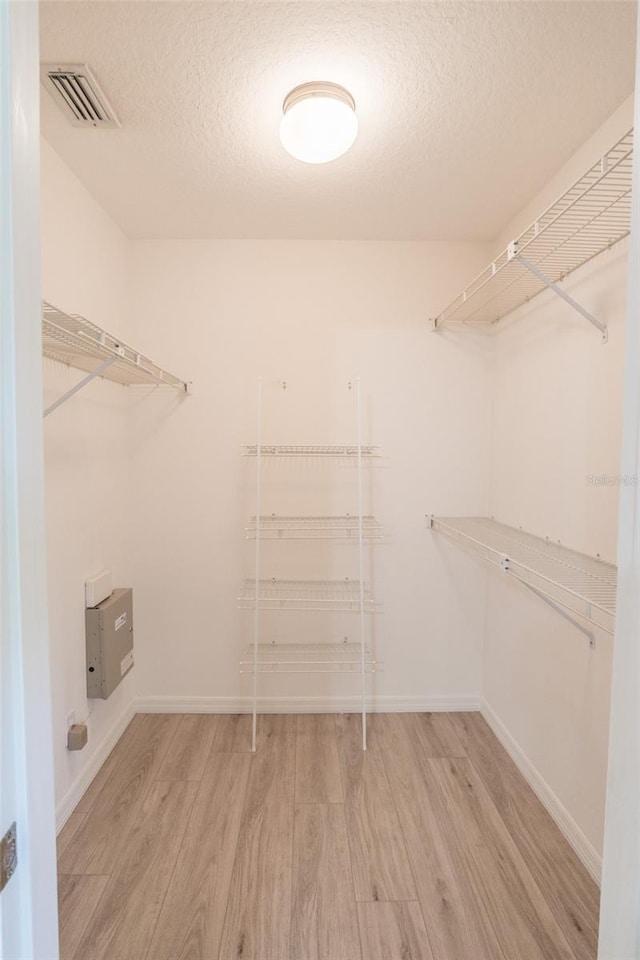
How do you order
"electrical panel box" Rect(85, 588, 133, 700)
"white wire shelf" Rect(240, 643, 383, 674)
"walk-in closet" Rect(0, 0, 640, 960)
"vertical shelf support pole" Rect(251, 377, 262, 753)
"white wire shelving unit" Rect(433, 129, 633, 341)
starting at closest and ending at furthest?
"walk-in closet" Rect(0, 0, 640, 960)
"white wire shelving unit" Rect(433, 129, 633, 341)
"electrical panel box" Rect(85, 588, 133, 700)
"vertical shelf support pole" Rect(251, 377, 262, 753)
"white wire shelf" Rect(240, 643, 383, 674)

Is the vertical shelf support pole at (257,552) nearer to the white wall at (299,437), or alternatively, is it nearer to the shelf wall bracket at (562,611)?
the white wall at (299,437)

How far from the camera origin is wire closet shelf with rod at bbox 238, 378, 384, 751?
2.60 meters

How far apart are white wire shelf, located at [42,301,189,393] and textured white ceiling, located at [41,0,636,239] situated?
76cm

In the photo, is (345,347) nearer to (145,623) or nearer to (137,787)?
(145,623)

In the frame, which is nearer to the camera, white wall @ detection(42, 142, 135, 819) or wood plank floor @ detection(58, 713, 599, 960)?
wood plank floor @ detection(58, 713, 599, 960)

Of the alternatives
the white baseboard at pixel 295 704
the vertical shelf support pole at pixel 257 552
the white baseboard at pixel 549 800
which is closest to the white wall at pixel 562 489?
the white baseboard at pixel 549 800

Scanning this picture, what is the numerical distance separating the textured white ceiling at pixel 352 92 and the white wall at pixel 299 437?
351 mm

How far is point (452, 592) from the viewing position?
8.76ft

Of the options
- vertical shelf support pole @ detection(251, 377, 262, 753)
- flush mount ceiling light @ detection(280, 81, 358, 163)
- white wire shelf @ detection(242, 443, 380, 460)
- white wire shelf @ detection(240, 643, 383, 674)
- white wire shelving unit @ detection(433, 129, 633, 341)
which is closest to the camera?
white wire shelving unit @ detection(433, 129, 633, 341)

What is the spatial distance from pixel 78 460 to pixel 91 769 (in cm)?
140

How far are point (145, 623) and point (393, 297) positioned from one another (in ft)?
7.62

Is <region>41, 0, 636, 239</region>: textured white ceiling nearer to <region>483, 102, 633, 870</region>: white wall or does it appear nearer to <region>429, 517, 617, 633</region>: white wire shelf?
<region>483, 102, 633, 870</region>: white wall

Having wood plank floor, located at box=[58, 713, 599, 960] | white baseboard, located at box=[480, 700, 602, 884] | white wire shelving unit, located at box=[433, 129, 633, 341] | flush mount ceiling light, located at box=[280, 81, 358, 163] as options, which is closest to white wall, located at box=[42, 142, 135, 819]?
wood plank floor, located at box=[58, 713, 599, 960]

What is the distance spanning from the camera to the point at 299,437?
2.60 metres
